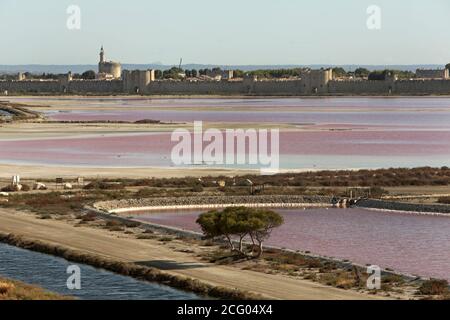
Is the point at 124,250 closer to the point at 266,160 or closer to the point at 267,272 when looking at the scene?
the point at 267,272

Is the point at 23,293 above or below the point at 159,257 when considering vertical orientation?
above

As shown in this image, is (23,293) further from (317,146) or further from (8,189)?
(317,146)

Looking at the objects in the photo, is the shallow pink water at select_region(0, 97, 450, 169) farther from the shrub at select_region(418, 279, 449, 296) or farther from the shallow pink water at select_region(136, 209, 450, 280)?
the shrub at select_region(418, 279, 449, 296)

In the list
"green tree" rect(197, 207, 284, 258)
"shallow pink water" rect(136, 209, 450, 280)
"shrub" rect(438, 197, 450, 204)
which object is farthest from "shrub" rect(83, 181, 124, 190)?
"green tree" rect(197, 207, 284, 258)

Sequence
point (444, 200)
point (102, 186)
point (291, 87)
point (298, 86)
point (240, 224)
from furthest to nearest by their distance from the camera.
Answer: point (291, 87) < point (298, 86) < point (102, 186) < point (444, 200) < point (240, 224)

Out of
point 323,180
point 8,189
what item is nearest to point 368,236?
point 323,180

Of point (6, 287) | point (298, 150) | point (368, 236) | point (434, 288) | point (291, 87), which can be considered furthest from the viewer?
point (291, 87)
